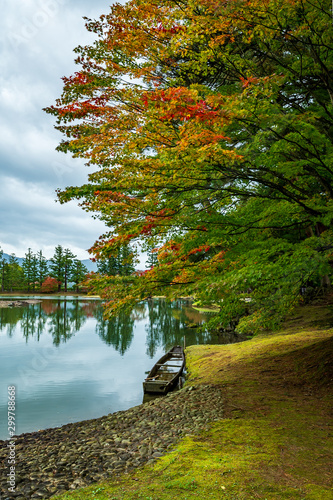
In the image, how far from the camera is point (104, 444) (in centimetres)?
587

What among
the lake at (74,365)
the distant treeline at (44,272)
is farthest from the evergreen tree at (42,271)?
the lake at (74,365)

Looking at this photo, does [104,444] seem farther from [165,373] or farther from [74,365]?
[74,365]

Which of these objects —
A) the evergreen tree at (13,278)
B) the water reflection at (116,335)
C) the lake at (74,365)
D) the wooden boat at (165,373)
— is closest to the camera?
the lake at (74,365)

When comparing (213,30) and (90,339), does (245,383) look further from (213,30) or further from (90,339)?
(90,339)

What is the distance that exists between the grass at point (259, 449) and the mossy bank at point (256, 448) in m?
0.01

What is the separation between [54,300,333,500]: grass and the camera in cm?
348

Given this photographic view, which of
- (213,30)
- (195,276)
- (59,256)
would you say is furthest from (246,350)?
(59,256)

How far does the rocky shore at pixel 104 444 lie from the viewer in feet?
14.9

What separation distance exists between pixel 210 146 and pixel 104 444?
19.3 ft

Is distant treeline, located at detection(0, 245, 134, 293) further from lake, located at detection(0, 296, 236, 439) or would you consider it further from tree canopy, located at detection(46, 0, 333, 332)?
tree canopy, located at detection(46, 0, 333, 332)

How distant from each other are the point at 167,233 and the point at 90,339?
20.2 meters

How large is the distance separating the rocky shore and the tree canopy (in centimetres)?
222

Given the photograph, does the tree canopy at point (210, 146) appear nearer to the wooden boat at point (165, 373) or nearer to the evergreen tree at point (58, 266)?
the wooden boat at point (165, 373)

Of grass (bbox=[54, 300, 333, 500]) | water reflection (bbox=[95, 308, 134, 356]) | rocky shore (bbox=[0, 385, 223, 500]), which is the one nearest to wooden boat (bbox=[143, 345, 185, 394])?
rocky shore (bbox=[0, 385, 223, 500])
